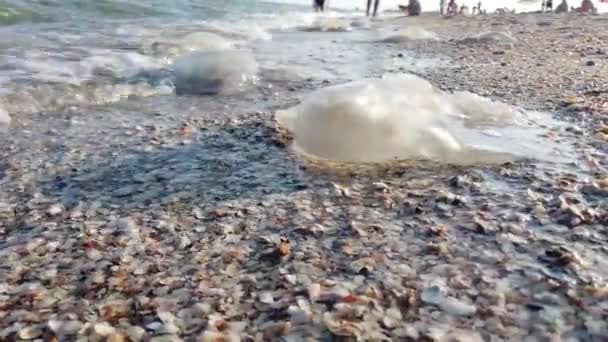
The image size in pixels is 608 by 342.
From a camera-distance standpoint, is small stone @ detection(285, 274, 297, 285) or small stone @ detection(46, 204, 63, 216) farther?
small stone @ detection(46, 204, 63, 216)

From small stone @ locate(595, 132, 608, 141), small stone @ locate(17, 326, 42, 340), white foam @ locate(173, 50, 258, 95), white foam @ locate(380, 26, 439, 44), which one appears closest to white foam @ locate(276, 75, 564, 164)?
small stone @ locate(595, 132, 608, 141)

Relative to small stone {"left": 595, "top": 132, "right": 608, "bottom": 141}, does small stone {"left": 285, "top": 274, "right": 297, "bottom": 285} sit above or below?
below

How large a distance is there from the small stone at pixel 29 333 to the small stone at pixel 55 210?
1185 millimetres

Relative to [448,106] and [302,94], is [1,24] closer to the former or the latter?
[302,94]

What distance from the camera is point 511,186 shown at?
308 centimetres

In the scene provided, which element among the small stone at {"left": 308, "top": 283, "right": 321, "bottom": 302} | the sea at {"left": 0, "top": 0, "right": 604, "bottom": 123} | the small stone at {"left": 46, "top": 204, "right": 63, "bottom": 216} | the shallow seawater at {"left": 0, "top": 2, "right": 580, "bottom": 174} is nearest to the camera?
the small stone at {"left": 308, "top": 283, "right": 321, "bottom": 302}

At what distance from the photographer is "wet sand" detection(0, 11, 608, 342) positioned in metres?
1.88

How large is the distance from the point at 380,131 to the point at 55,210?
192cm

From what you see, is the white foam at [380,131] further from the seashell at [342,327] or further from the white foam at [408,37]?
the white foam at [408,37]

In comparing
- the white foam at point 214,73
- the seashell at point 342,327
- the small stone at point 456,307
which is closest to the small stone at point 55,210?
Answer: the seashell at point 342,327

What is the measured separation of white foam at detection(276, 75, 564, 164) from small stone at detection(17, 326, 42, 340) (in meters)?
2.08

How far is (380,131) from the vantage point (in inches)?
138

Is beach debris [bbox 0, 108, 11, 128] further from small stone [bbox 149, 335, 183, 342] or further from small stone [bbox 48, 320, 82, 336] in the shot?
small stone [bbox 149, 335, 183, 342]

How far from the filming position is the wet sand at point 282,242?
188 cm
